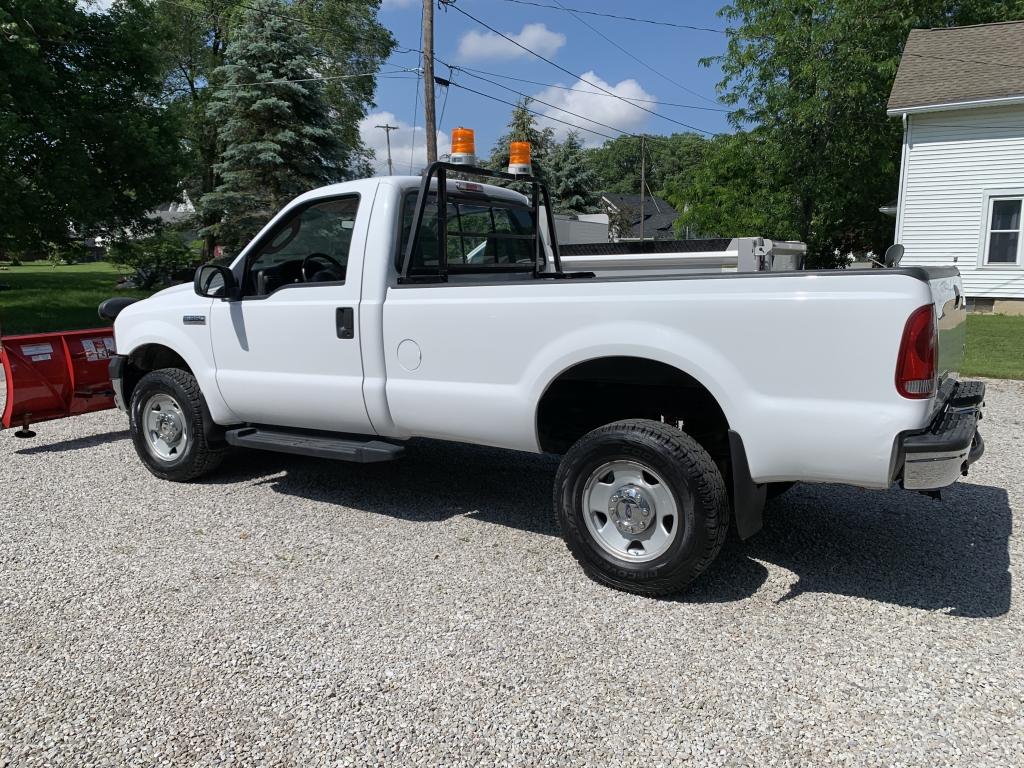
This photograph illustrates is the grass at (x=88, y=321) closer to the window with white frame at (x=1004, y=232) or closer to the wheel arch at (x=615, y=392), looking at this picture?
the window with white frame at (x=1004, y=232)

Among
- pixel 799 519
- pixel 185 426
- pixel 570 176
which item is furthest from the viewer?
pixel 570 176

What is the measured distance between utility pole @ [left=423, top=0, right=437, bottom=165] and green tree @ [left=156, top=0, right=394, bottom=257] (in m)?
11.8

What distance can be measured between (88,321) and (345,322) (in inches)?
565

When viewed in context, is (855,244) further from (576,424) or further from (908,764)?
(908,764)

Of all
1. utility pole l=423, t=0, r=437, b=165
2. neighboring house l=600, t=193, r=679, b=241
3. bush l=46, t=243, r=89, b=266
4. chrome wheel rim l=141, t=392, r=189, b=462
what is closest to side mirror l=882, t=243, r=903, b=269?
chrome wheel rim l=141, t=392, r=189, b=462

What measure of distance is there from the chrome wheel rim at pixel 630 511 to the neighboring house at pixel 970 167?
17.1m

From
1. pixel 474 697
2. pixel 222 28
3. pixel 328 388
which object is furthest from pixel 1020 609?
pixel 222 28

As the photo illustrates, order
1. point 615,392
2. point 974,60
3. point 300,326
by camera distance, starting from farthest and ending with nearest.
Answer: point 974,60
point 300,326
point 615,392

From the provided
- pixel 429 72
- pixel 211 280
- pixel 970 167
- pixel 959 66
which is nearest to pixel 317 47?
pixel 429 72

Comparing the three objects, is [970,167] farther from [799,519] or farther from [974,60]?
[799,519]

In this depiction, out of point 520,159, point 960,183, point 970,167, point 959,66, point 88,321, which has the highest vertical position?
point 959,66

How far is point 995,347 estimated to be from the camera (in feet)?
42.4

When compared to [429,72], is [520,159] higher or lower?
lower

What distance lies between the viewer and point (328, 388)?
16.0 feet
